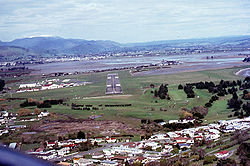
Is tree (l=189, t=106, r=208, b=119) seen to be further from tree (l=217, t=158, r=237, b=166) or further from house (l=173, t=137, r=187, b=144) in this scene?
tree (l=217, t=158, r=237, b=166)

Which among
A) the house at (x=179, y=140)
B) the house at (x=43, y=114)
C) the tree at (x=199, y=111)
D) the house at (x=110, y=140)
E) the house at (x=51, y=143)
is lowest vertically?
the house at (x=51, y=143)

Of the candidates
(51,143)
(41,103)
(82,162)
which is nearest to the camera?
(82,162)

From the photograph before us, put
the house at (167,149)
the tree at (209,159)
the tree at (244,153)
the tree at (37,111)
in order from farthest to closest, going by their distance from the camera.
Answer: the tree at (37,111) < the house at (167,149) < the tree at (209,159) < the tree at (244,153)

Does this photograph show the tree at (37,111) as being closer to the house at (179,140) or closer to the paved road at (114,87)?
the paved road at (114,87)

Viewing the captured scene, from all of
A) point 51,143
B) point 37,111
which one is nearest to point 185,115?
point 51,143

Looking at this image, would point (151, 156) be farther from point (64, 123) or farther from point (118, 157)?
point (64, 123)

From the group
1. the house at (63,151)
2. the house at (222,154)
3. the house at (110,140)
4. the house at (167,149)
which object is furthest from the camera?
the house at (110,140)

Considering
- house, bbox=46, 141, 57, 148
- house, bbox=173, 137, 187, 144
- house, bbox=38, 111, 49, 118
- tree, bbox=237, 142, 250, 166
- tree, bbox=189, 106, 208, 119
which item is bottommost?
house, bbox=46, 141, 57, 148

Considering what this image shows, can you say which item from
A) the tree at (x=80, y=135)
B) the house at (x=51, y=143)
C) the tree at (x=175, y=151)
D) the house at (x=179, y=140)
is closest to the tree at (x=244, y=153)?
the tree at (x=175, y=151)

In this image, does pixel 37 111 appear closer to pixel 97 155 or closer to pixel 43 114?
pixel 43 114

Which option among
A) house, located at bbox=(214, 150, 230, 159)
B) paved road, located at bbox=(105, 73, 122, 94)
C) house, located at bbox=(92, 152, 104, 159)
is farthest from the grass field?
house, located at bbox=(214, 150, 230, 159)
